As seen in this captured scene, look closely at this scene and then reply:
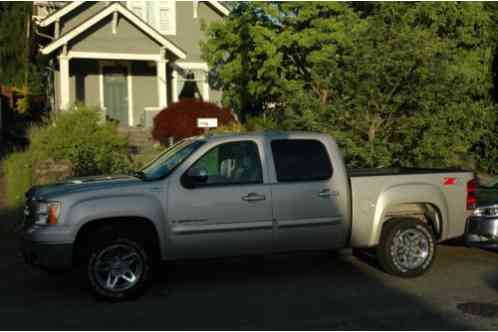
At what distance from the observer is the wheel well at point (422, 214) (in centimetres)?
738

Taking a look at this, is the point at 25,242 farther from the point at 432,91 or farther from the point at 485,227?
the point at 432,91

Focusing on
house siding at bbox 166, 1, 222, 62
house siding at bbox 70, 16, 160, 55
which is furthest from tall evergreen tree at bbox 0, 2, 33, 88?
house siding at bbox 70, 16, 160, 55

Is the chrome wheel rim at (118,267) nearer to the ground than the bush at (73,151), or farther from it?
nearer to the ground

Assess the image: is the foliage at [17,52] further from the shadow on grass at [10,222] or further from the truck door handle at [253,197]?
the truck door handle at [253,197]

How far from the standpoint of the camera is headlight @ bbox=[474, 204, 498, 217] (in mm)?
7887

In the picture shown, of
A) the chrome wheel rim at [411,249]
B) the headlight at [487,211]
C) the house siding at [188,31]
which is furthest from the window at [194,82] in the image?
the chrome wheel rim at [411,249]

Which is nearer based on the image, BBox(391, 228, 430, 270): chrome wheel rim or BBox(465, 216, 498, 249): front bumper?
BBox(391, 228, 430, 270): chrome wheel rim

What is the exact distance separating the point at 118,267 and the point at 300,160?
2.47 metres

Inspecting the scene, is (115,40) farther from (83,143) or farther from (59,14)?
(83,143)

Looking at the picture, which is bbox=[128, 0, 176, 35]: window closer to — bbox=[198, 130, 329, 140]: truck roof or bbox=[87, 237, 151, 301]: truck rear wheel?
bbox=[198, 130, 329, 140]: truck roof

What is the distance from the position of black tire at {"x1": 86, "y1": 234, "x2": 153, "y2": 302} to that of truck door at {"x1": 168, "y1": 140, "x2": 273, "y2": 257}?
395mm

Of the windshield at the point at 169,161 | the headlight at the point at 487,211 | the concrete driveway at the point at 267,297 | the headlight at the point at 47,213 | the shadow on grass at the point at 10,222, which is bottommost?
the concrete driveway at the point at 267,297

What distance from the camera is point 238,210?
21.8 feet

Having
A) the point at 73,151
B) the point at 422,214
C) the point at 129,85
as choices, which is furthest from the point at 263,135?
the point at 129,85
